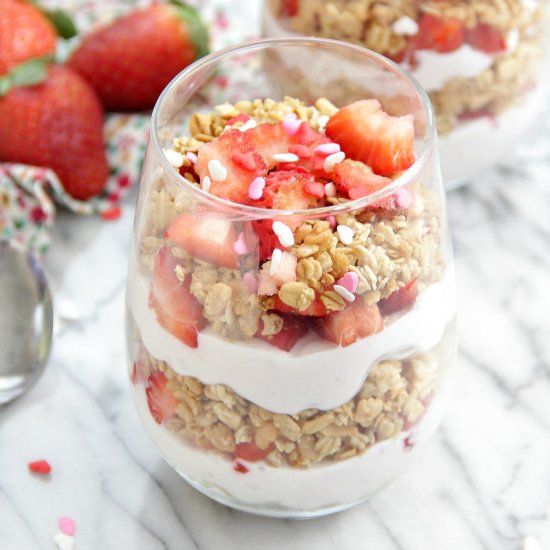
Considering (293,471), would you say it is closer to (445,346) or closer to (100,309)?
(445,346)

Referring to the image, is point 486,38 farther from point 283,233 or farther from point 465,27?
point 283,233

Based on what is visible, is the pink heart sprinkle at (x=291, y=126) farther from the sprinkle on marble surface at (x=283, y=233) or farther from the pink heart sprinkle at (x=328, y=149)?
the sprinkle on marble surface at (x=283, y=233)

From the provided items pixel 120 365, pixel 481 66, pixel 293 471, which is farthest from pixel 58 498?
pixel 481 66

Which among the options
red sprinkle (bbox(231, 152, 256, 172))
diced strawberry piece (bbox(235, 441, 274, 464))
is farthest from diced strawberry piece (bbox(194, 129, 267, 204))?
diced strawberry piece (bbox(235, 441, 274, 464))

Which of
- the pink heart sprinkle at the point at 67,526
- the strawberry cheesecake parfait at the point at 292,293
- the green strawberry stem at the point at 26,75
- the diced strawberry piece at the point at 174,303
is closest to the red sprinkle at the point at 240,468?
the strawberry cheesecake parfait at the point at 292,293

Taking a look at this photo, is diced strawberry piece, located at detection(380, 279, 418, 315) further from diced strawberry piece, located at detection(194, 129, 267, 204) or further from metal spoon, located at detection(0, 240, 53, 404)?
metal spoon, located at detection(0, 240, 53, 404)
